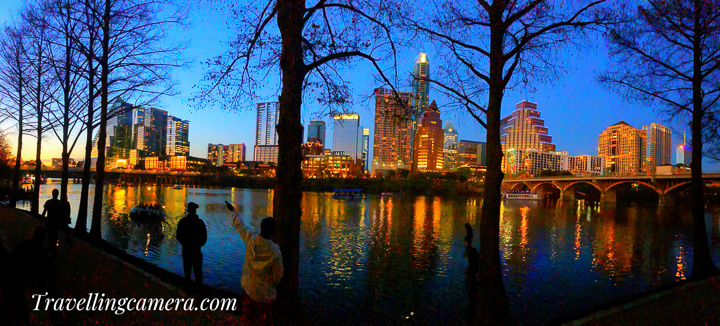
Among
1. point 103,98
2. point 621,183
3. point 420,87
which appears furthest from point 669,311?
point 621,183

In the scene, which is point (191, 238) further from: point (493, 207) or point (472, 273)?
point (493, 207)

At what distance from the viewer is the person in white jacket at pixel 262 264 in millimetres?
4828

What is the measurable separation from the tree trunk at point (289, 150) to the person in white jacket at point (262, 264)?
36.1 inches

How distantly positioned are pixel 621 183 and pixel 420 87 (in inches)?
3500

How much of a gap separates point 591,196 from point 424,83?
400 feet

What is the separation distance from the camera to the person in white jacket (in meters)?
4.83

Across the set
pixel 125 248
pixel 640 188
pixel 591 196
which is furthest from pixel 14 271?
pixel 640 188

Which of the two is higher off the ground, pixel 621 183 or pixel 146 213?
pixel 621 183

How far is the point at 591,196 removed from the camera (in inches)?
4343

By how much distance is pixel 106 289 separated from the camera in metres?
7.09

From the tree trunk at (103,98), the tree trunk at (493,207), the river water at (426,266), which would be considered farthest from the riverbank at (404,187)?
the tree trunk at (493,207)

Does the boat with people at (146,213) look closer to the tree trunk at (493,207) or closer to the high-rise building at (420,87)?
the high-rise building at (420,87)

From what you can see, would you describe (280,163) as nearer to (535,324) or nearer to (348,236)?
(535,324)

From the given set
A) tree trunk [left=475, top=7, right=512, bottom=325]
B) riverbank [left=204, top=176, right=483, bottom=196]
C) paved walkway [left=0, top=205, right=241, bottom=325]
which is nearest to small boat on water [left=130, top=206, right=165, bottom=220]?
paved walkway [left=0, top=205, right=241, bottom=325]
